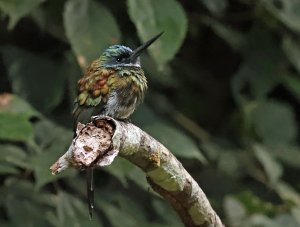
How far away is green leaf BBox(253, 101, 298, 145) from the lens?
11.8 ft

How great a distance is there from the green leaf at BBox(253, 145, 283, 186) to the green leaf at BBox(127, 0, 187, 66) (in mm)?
730

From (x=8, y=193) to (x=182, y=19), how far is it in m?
0.67

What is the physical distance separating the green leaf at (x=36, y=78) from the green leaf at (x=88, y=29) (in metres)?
0.30

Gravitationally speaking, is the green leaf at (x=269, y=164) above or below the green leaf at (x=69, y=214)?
above

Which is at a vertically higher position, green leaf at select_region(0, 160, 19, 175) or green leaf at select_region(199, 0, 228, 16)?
green leaf at select_region(199, 0, 228, 16)

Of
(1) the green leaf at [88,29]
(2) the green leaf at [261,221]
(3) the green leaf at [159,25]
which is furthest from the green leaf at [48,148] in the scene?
(2) the green leaf at [261,221]

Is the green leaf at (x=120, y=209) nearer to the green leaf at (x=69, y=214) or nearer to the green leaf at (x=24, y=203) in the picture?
the green leaf at (x=69, y=214)

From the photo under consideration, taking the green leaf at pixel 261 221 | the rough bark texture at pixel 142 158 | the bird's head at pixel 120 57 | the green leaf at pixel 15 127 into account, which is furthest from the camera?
the green leaf at pixel 261 221

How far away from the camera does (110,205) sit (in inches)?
119

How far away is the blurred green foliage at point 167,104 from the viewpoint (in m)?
2.77

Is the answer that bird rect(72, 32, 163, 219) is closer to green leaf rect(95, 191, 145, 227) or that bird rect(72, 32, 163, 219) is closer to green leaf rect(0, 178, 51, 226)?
green leaf rect(0, 178, 51, 226)

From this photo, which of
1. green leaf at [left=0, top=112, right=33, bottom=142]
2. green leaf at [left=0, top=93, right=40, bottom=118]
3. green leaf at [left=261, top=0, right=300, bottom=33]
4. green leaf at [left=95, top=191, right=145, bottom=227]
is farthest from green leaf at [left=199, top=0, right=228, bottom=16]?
green leaf at [left=0, top=112, right=33, bottom=142]

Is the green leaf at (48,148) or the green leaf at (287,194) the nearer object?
the green leaf at (48,148)

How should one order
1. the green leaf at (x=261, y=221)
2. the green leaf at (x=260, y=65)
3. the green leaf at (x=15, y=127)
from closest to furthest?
1. the green leaf at (x=15, y=127)
2. the green leaf at (x=261, y=221)
3. the green leaf at (x=260, y=65)
